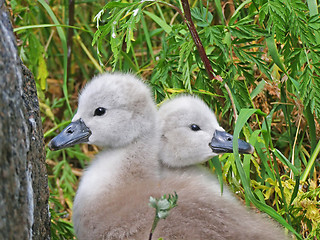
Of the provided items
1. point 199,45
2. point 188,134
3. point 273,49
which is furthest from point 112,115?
point 273,49

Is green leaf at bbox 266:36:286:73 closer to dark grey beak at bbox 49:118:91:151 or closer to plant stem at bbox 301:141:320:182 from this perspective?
plant stem at bbox 301:141:320:182

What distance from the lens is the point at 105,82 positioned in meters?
2.32

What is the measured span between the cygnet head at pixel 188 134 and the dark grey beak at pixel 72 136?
304 mm

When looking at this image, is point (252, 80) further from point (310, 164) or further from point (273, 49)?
point (310, 164)

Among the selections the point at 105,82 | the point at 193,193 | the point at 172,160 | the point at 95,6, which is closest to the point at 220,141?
the point at 172,160

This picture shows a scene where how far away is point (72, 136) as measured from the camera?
2299 mm

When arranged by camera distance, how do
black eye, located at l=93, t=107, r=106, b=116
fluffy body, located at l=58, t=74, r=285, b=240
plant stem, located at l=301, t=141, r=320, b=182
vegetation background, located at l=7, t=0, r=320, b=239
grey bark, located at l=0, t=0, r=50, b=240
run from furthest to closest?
plant stem, located at l=301, t=141, r=320, b=182, black eye, located at l=93, t=107, r=106, b=116, vegetation background, located at l=7, t=0, r=320, b=239, fluffy body, located at l=58, t=74, r=285, b=240, grey bark, located at l=0, t=0, r=50, b=240

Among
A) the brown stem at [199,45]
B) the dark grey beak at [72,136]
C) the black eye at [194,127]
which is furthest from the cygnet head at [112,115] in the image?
the brown stem at [199,45]

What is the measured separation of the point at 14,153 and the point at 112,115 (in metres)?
0.85

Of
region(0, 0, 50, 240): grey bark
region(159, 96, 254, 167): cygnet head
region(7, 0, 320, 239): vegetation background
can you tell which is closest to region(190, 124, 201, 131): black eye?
region(159, 96, 254, 167): cygnet head

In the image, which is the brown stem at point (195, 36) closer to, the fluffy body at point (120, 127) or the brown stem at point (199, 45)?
the brown stem at point (199, 45)

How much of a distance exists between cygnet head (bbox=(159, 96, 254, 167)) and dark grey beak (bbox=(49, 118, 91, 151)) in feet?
1.00

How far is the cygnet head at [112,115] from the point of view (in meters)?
2.31

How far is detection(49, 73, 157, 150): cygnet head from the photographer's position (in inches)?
91.1
